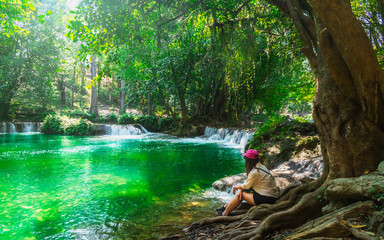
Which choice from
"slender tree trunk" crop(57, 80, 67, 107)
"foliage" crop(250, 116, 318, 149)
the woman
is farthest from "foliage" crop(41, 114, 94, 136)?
the woman

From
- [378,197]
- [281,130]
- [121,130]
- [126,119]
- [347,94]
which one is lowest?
[378,197]

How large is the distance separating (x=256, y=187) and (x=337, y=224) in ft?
7.56

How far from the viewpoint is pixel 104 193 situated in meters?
8.15

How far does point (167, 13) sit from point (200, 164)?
7.06 meters

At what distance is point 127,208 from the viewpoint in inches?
267

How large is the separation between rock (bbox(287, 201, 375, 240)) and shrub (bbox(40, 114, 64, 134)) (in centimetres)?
2771

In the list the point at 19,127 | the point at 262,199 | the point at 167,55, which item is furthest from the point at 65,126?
the point at 262,199

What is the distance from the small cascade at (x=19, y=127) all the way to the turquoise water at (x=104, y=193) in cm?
1460

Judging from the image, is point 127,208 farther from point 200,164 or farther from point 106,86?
point 106,86

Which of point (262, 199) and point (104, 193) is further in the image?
point (104, 193)

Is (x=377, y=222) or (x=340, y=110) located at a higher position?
(x=340, y=110)

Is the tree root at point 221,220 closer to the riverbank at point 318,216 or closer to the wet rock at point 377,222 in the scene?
the riverbank at point 318,216

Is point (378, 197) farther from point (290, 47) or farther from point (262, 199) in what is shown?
point (290, 47)

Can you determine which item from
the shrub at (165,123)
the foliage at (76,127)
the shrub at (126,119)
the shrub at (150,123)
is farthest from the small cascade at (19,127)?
the shrub at (165,123)
